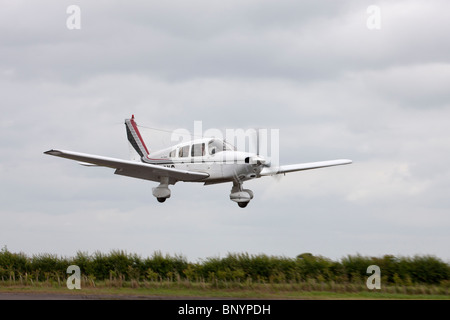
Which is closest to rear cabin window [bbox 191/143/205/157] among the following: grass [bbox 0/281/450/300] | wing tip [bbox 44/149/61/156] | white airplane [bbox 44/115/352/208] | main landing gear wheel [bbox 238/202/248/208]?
white airplane [bbox 44/115/352/208]

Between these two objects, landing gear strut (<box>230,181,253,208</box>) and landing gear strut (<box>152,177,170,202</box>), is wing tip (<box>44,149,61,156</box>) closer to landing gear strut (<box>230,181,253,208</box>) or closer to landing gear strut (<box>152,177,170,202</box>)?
landing gear strut (<box>152,177,170,202</box>)

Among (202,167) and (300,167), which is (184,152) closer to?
(202,167)

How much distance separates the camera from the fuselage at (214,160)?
33.3m

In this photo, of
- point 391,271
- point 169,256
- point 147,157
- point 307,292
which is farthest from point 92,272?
point 391,271

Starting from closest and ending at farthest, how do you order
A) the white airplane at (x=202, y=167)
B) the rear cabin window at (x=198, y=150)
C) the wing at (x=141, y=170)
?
1. the wing at (x=141, y=170)
2. the white airplane at (x=202, y=167)
3. the rear cabin window at (x=198, y=150)

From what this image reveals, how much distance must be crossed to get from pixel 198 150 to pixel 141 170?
3.07 m

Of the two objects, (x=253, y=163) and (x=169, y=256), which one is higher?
(x=253, y=163)

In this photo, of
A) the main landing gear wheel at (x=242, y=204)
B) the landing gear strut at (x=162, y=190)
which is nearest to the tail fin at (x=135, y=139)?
the landing gear strut at (x=162, y=190)

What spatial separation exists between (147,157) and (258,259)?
30.8 ft

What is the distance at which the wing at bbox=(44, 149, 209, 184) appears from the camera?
105 ft

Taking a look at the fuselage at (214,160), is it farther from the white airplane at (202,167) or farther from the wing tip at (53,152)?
the wing tip at (53,152)
